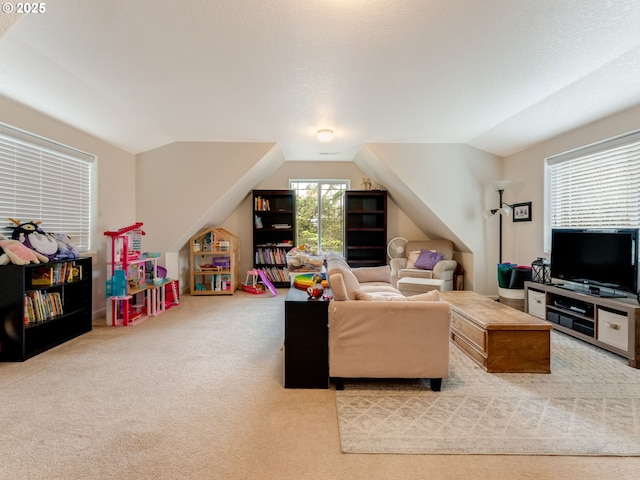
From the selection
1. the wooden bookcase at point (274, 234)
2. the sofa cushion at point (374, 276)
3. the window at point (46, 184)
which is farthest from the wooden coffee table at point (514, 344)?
the window at point (46, 184)

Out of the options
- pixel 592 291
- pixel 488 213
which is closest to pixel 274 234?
pixel 488 213

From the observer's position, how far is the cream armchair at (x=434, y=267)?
4.54m

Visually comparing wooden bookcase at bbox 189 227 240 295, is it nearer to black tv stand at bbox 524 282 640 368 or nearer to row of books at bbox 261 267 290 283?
row of books at bbox 261 267 290 283

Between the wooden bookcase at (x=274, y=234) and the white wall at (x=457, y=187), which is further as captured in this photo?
the wooden bookcase at (x=274, y=234)

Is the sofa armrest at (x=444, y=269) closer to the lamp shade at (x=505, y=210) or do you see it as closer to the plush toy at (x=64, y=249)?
the lamp shade at (x=505, y=210)

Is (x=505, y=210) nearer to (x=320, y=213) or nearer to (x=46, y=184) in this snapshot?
(x=320, y=213)

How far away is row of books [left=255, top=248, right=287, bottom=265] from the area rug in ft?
11.7

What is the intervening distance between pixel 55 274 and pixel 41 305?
30 cm

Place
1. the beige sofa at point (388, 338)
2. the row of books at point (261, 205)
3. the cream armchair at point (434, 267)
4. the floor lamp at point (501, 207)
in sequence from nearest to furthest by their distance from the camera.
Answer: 1. the beige sofa at point (388, 338)
2. the floor lamp at point (501, 207)
3. the cream armchair at point (434, 267)
4. the row of books at point (261, 205)

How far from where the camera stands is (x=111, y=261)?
3504mm

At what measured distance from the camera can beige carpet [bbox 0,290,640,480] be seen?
1.33 m

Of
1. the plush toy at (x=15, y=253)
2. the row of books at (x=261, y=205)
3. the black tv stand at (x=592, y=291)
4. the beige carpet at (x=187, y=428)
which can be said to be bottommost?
the beige carpet at (x=187, y=428)

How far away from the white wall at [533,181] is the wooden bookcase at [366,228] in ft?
6.52

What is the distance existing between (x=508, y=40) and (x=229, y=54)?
1.97 metres
